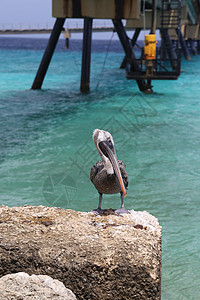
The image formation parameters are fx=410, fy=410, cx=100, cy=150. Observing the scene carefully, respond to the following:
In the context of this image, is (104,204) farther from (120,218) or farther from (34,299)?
(34,299)

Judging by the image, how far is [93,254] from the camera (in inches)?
145

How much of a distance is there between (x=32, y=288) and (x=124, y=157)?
7291 mm

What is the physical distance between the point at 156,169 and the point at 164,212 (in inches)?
94.5

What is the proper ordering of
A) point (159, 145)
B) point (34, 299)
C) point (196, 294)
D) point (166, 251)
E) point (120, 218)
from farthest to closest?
point (159, 145) → point (166, 251) → point (196, 294) → point (120, 218) → point (34, 299)

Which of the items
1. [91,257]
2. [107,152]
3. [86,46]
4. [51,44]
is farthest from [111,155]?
[51,44]

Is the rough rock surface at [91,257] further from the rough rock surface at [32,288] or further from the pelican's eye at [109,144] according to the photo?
the pelican's eye at [109,144]

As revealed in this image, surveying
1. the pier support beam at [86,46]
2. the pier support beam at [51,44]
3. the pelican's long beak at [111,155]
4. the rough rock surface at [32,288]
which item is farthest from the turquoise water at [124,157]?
the rough rock surface at [32,288]

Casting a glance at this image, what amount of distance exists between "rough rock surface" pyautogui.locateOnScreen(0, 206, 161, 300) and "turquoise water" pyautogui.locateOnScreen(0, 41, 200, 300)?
4.20ft

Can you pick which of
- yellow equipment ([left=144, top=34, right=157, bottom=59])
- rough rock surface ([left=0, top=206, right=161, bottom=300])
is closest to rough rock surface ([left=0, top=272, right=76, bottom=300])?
rough rock surface ([left=0, top=206, right=161, bottom=300])

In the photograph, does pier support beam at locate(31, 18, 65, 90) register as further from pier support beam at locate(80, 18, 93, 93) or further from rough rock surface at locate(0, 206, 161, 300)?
rough rock surface at locate(0, 206, 161, 300)

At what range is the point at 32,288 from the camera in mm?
3316

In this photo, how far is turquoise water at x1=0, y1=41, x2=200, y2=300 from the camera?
634 centimetres

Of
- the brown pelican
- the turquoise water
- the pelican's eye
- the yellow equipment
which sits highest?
the pelican's eye

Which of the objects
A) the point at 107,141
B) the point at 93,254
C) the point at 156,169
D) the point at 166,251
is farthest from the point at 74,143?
the point at 93,254
